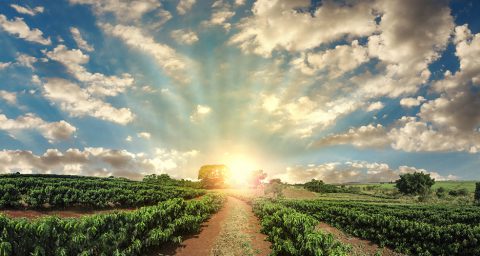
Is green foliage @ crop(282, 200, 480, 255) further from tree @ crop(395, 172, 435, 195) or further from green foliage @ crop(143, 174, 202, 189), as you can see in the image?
tree @ crop(395, 172, 435, 195)

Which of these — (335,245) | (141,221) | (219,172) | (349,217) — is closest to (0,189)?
(141,221)

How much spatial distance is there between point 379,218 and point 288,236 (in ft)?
37.8

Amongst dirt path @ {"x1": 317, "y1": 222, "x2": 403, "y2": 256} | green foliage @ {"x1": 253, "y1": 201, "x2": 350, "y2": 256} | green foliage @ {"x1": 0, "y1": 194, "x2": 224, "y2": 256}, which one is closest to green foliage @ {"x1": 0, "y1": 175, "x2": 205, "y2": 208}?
green foliage @ {"x1": 0, "y1": 194, "x2": 224, "y2": 256}

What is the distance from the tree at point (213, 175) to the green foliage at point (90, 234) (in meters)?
64.7

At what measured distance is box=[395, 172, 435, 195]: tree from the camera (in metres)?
109

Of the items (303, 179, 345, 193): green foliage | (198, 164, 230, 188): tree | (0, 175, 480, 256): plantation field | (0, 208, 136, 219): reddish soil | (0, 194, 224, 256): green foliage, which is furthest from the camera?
(303, 179, 345, 193): green foliage

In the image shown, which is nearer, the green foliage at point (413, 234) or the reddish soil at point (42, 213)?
the green foliage at point (413, 234)

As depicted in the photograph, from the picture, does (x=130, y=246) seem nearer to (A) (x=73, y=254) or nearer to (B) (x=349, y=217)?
(A) (x=73, y=254)

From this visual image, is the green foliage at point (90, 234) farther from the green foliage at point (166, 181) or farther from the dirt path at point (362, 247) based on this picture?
the green foliage at point (166, 181)

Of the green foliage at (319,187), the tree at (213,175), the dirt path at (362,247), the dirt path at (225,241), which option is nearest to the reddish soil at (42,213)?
the dirt path at (225,241)

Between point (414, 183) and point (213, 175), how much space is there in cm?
7345

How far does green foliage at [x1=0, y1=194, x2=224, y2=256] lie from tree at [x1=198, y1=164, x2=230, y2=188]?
6475cm

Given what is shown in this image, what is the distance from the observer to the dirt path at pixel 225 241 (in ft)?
58.4

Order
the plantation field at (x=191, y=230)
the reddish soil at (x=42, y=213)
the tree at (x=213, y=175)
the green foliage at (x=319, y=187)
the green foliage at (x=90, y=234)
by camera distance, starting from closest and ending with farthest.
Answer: the green foliage at (x=90, y=234) < the plantation field at (x=191, y=230) < the reddish soil at (x=42, y=213) < the tree at (x=213, y=175) < the green foliage at (x=319, y=187)
